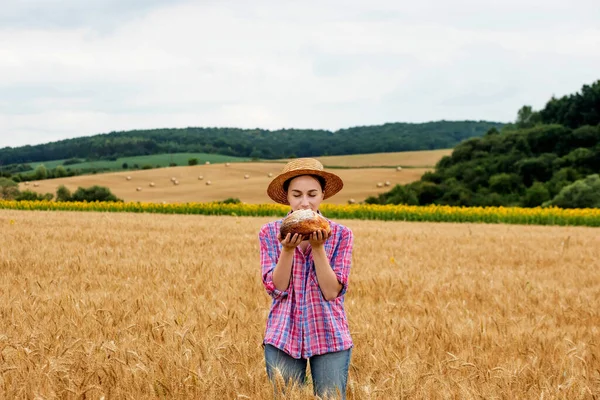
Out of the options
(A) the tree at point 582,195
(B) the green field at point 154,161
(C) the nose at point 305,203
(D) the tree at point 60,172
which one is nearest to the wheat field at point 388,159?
(B) the green field at point 154,161

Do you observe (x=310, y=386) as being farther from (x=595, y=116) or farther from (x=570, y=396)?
(x=595, y=116)

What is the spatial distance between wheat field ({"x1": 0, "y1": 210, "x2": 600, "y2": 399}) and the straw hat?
0.89m

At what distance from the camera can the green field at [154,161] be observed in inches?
3093

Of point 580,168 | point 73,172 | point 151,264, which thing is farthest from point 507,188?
point 151,264

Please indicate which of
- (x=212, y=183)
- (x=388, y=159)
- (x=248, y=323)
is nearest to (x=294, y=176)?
(x=248, y=323)

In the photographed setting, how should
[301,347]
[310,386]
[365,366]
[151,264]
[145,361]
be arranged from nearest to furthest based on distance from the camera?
1. [310,386]
2. [301,347]
3. [145,361]
4. [365,366]
5. [151,264]

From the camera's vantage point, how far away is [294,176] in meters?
3.35

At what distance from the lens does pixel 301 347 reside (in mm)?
3273

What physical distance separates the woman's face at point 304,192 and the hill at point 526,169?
4063cm

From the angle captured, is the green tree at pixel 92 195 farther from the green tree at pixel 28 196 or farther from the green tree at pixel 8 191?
the green tree at pixel 8 191

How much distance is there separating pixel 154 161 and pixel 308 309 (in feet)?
262

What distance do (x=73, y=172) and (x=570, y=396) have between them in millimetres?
→ 69142

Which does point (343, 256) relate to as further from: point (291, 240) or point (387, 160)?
point (387, 160)

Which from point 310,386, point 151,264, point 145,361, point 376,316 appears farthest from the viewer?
point 151,264
